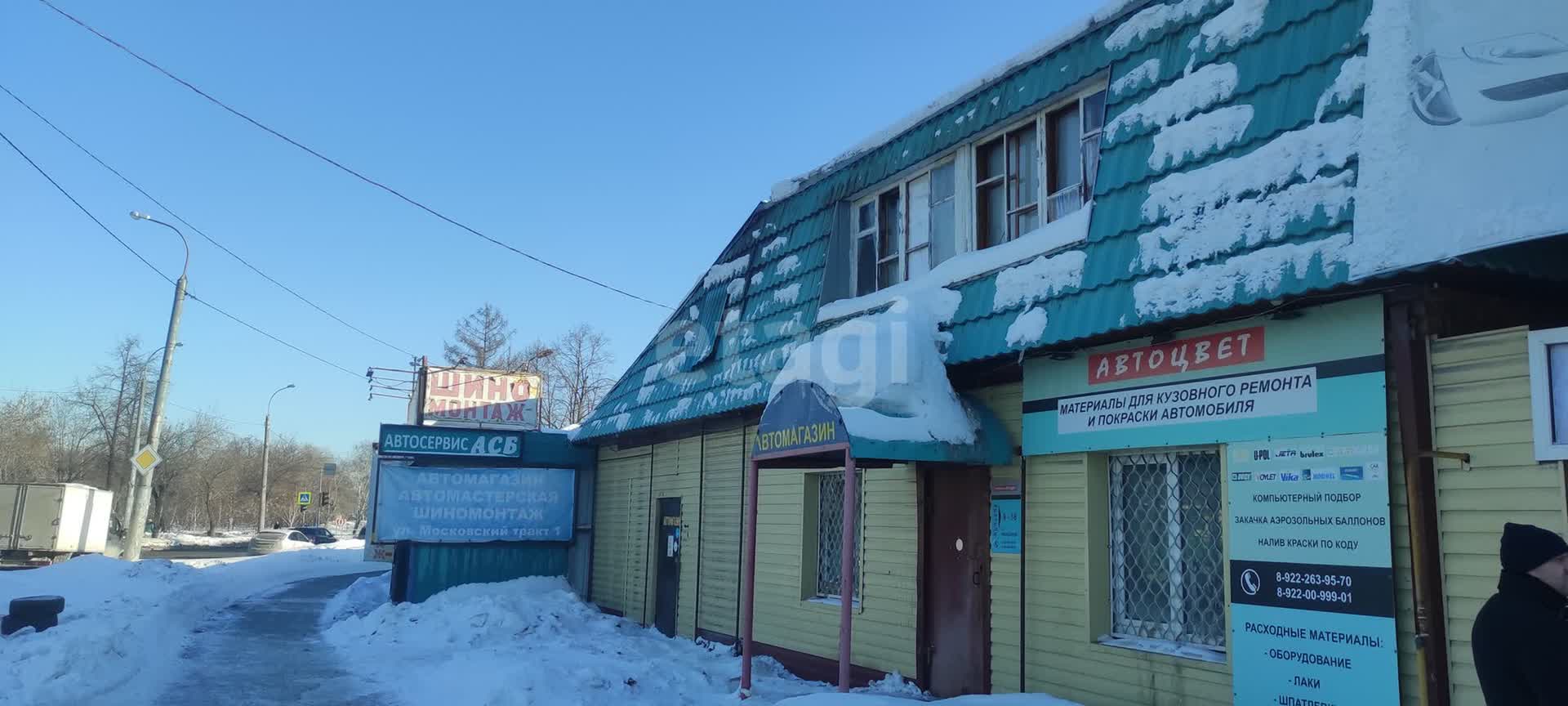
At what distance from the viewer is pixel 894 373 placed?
881 cm

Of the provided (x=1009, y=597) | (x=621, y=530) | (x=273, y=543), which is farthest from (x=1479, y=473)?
(x=273, y=543)

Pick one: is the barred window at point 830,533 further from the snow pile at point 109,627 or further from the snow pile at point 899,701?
the snow pile at point 109,627

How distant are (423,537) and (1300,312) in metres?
14.3

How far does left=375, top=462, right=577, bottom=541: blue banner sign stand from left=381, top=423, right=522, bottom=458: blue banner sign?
0.30 m

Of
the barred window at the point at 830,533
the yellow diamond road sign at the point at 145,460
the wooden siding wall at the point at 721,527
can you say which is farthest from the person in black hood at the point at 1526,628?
the yellow diamond road sign at the point at 145,460

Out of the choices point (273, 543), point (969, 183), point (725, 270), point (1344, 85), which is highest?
point (725, 270)

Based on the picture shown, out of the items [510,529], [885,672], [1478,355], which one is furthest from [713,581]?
[1478,355]

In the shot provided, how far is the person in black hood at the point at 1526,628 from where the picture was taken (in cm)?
357

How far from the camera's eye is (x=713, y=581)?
1357 centimetres

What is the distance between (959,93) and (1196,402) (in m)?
4.31

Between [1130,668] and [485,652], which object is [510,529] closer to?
[485,652]

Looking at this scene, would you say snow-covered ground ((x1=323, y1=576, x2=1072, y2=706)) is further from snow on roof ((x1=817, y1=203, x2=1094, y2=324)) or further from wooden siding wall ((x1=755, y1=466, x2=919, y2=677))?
snow on roof ((x1=817, y1=203, x2=1094, y2=324))

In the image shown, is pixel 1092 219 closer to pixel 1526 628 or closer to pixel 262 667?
pixel 1526 628

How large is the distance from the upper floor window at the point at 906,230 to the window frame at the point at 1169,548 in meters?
3.11
